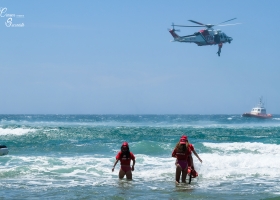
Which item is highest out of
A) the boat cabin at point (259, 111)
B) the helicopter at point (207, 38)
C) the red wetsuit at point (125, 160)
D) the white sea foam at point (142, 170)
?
the helicopter at point (207, 38)

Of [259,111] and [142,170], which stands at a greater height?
[259,111]

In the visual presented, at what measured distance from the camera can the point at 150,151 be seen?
23.5 meters

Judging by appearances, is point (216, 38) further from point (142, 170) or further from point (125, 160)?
point (125, 160)

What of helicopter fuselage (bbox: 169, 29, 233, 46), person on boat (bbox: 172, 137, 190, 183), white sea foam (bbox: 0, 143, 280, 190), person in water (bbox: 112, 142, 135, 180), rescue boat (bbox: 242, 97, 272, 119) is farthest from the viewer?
rescue boat (bbox: 242, 97, 272, 119)

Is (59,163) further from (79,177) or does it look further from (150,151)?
(150,151)

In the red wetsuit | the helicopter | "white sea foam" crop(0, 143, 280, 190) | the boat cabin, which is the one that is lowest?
"white sea foam" crop(0, 143, 280, 190)

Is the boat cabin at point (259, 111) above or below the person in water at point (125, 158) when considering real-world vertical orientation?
above

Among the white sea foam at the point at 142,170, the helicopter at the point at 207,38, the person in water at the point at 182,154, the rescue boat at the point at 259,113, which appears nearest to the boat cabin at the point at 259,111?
the rescue boat at the point at 259,113

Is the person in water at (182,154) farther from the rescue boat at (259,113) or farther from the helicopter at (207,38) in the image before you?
the rescue boat at (259,113)

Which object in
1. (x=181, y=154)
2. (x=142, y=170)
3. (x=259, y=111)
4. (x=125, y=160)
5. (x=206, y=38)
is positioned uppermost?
(x=206, y=38)

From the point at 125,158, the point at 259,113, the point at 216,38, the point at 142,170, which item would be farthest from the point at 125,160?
the point at 259,113

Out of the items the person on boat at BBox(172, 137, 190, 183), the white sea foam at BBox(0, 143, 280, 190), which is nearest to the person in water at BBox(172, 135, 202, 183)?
the person on boat at BBox(172, 137, 190, 183)

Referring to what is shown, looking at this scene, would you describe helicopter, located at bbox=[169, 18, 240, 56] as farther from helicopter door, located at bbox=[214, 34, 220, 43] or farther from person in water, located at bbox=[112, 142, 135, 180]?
→ person in water, located at bbox=[112, 142, 135, 180]

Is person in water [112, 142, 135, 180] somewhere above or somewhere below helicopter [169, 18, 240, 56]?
below
